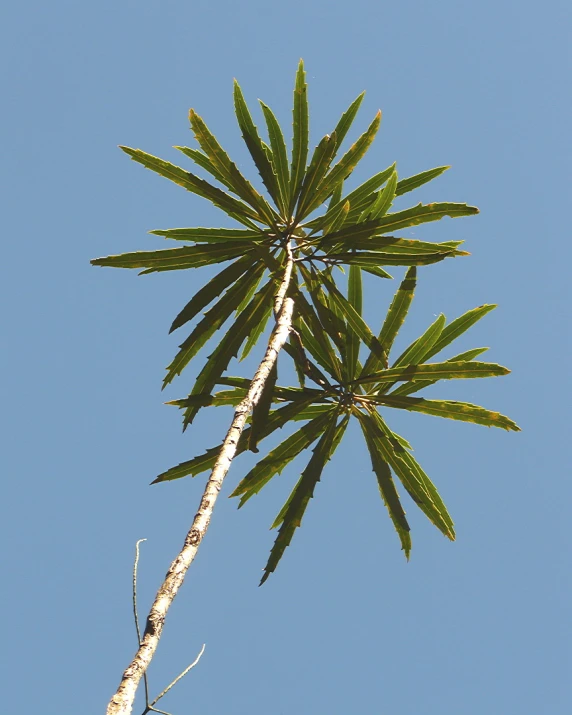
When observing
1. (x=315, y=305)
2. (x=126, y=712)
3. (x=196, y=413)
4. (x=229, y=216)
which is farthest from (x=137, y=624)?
(x=229, y=216)

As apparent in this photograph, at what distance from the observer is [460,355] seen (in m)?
5.23

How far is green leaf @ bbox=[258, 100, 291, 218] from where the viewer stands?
4871 mm

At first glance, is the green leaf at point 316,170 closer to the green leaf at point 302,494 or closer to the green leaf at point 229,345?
the green leaf at point 229,345

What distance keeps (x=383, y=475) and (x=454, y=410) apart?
0.71m

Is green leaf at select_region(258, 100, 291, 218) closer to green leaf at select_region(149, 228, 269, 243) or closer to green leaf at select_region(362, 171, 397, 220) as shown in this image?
green leaf at select_region(149, 228, 269, 243)

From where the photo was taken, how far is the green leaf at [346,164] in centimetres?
483

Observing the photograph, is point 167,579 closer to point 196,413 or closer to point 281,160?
point 196,413

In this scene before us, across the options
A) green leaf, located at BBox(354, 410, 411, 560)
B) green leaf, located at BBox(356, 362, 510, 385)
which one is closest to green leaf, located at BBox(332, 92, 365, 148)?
green leaf, located at BBox(356, 362, 510, 385)

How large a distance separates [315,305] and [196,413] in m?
1.14

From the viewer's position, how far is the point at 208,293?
4711 millimetres

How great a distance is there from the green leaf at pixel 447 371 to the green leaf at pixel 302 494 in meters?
0.66

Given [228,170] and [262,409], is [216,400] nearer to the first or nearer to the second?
[262,409]

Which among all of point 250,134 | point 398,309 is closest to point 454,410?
point 398,309

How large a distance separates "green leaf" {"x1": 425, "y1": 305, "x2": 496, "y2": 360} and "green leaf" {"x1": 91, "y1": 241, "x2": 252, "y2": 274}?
1.62 meters
